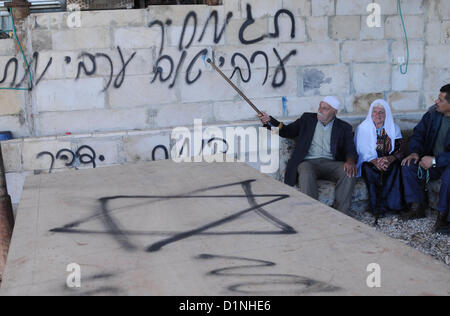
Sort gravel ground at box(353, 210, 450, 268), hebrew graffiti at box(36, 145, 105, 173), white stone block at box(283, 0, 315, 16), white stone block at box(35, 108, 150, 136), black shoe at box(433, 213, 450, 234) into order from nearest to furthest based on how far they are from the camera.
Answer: gravel ground at box(353, 210, 450, 268)
black shoe at box(433, 213, 450, 234)
hebrew graffiti at box(36, 145, 105, 173)
white stone block at box(35, 108, 150, 136)
white stone block at box(283, 0, 315, 16)

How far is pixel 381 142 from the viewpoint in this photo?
4750 millimetres

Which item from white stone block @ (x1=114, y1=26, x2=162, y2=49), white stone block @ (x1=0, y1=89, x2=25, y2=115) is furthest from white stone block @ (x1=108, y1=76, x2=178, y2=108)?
white stone block @ (x1=0, y1=89, x2=25, y2=115)

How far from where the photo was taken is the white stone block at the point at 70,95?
4.60 meters

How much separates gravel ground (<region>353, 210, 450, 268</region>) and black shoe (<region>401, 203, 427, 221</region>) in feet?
0.13

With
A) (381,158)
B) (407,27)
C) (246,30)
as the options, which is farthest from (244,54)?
(407,27)

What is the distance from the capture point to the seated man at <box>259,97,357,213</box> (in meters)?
4.59

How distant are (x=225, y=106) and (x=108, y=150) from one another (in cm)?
125

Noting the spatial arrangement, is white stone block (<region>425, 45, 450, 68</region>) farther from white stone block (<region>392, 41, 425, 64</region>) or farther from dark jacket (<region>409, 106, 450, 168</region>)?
dark jacket (<region>409, 106, 450, 168</region>)

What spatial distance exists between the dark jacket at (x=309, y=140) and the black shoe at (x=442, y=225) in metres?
0.90

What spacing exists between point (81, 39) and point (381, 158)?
304 cm

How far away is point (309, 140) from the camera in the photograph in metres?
4.69

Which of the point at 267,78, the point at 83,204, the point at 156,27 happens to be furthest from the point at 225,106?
the point at 83,204

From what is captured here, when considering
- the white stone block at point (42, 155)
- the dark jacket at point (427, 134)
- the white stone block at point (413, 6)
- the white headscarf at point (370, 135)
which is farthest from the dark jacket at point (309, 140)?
the white stone block at point (42, 155)
